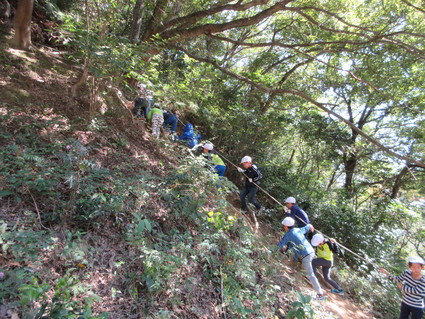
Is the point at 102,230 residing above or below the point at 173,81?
below

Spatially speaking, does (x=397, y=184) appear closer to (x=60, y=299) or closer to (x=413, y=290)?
(x=413, y=290)

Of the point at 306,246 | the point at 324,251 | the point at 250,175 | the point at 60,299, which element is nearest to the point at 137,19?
the point at 250,175

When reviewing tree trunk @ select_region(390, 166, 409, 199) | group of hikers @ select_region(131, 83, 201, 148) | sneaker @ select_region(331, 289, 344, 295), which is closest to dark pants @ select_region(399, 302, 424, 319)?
sneaker @ select_region(331, 289, 344, 295)

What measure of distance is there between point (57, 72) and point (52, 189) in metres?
4.75

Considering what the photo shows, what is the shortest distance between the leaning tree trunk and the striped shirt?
10.4m

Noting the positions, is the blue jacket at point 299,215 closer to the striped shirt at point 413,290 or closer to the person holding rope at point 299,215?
the person holding rope at point 299,215

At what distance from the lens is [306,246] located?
4.77 m

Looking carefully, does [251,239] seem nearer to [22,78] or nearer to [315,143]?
[22,78]

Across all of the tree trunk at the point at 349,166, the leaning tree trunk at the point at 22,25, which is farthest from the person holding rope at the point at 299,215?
the leaning tree trunk at the point at 22,25

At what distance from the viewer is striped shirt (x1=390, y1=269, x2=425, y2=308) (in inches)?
153

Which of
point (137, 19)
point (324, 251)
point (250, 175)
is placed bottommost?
point (324, 251)

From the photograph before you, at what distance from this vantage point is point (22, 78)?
4965 mm

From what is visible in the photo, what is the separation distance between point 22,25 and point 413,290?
34.9 ft

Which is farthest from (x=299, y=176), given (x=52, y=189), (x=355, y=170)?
(x=52, y=189)
